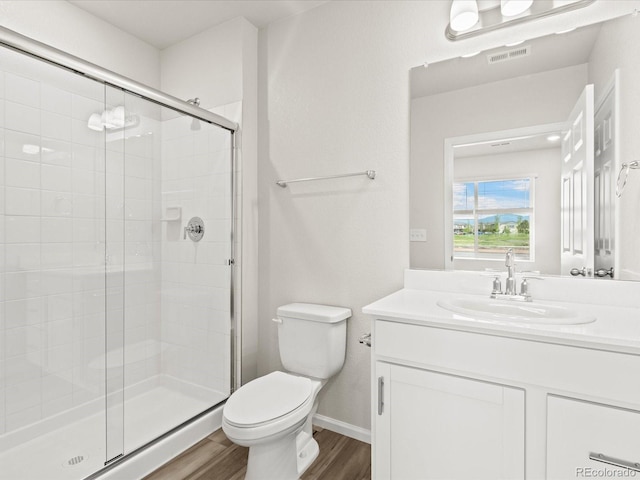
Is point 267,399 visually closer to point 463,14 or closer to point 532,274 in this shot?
point 532,274

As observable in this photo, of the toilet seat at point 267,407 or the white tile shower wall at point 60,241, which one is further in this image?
the white tile shower wall at point 60,241

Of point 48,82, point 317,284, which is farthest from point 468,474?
point 48,82

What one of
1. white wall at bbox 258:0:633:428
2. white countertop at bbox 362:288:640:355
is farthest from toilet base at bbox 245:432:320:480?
white countertop at bbox 362:288:640:355

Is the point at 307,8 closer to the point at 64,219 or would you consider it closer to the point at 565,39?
the point at 565,39

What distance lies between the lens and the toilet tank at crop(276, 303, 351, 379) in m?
1.85

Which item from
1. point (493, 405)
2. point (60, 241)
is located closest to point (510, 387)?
point (493, 405)

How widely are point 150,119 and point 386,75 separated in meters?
1.29

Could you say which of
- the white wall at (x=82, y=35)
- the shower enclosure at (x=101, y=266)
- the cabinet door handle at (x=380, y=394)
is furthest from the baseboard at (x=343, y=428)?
the white wall at (x=82, y=35)

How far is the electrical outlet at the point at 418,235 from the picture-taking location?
1.79 meters

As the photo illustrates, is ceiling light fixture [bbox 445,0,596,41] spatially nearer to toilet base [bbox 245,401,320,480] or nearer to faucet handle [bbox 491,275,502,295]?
faucet handle [bbox 491,275,502,295]

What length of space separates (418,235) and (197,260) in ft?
4.28

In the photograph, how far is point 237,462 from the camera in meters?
1.77

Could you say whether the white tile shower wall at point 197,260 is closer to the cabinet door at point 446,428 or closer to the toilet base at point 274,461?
the toilet base at point 274,461

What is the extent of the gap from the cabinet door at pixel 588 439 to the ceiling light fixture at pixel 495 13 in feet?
4.99
